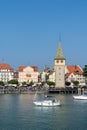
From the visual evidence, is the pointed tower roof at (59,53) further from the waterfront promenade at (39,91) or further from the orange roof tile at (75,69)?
the orange roof tile at (75,69)

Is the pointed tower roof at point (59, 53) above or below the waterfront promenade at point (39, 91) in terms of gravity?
above

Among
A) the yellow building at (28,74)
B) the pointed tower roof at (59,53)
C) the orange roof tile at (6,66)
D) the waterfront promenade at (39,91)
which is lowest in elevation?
the waterfront promenade at (39,91)

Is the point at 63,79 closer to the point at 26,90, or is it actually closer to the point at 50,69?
the point at 26,90

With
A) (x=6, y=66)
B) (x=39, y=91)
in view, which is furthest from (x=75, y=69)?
(x=39, y=91)

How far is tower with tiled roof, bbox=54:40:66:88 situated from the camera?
117 meters

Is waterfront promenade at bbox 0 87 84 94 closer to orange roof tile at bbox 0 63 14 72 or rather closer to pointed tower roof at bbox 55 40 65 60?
pointed tower roof at bbox 55 40 65 60

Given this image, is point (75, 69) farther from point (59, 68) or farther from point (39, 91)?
point (39, 91)

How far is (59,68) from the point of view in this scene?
12006 cm

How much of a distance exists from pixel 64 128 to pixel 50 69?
105361 mm

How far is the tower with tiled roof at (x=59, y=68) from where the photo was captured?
117312 millimetres

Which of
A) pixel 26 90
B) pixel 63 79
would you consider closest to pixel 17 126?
pixel 26 90

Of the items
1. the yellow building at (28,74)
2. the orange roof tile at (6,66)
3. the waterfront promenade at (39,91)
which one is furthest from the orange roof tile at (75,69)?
the waterfront promenade at (39,91)

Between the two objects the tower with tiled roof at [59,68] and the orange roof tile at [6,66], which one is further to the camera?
the orange roof tile at [6,66]

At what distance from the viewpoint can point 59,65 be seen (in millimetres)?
120125
